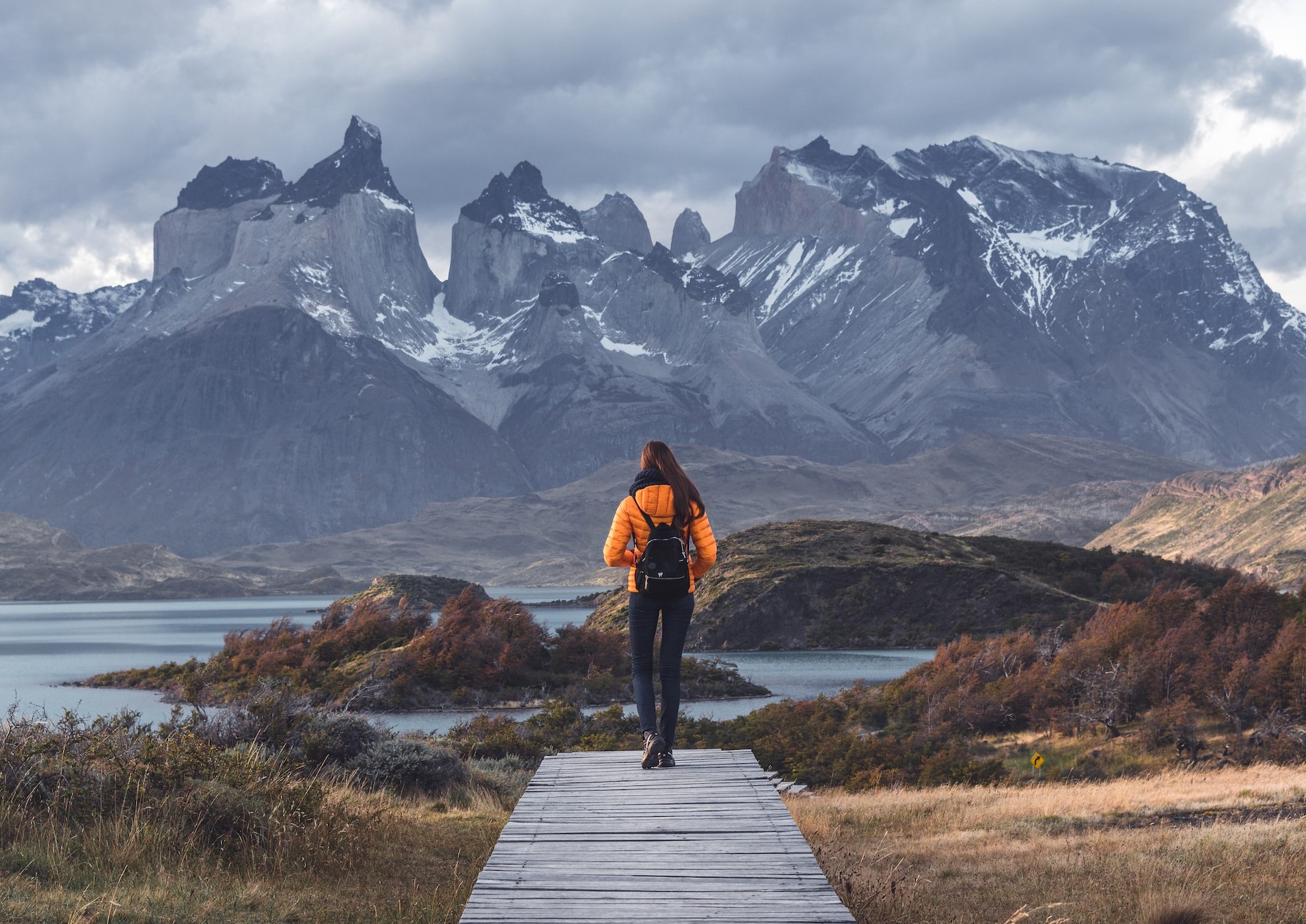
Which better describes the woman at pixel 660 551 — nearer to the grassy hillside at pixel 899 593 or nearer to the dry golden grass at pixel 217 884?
the dry golden grass at pixel 217 884

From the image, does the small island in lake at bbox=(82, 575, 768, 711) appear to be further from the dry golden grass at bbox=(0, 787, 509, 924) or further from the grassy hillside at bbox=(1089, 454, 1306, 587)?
the grassy hillside at bbox=(1089, 454, 1306, 587)

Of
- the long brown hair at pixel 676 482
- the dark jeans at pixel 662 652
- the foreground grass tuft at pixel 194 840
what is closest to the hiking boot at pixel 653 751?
the dark jeans at pixel 662 652

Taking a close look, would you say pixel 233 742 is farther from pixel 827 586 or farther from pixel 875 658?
pixel 827 586

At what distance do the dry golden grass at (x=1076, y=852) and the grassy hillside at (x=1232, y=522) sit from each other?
331 ft

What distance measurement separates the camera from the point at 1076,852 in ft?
43.4

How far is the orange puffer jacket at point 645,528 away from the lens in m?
11.0

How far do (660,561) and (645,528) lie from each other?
335mm

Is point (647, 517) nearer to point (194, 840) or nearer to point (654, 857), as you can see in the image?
point (654, 857)

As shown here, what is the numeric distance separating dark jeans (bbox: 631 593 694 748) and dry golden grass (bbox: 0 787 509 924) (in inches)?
83.3

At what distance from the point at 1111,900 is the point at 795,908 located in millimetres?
4853

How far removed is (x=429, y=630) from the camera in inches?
2109

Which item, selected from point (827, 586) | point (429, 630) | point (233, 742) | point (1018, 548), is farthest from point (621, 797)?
point (1018, 548)

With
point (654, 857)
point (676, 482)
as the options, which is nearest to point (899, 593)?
point (676, 482)

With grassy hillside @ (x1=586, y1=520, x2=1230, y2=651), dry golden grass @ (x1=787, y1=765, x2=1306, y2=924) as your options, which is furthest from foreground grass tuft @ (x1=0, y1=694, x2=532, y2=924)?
grassy hillside @ (x1=586, y1=520, x2=1230, y2=651)
